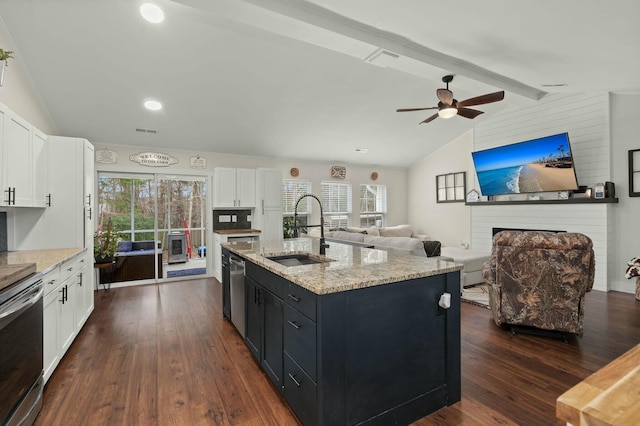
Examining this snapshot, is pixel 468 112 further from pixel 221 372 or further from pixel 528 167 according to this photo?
pixel 221 372

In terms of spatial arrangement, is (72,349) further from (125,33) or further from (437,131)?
(437,131)

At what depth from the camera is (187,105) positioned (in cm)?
458

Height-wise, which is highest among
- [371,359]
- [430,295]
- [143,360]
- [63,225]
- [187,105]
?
[187,105]

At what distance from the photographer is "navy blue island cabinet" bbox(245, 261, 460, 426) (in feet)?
5.41

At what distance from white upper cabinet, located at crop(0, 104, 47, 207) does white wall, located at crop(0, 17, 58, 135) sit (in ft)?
1.78

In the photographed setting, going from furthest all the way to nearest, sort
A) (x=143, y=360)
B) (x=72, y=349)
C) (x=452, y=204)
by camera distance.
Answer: (x=452, y=204) < (x=72, y=349) < (x=143, y=360)

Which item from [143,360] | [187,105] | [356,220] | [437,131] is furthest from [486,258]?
[187,105]

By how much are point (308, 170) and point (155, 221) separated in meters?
3.49

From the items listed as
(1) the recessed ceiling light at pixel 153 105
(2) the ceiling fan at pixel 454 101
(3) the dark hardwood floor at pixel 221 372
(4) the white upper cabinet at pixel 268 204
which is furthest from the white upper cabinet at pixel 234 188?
(2) the ceiling fan at pixel 454 101

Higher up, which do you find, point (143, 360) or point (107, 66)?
point (107, 66)

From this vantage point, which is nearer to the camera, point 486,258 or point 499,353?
point 499,353

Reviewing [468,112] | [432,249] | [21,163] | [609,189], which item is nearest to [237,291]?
[21,163]

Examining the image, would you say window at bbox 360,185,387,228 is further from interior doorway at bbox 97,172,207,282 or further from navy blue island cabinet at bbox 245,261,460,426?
navy blue island cabinet at bbox 245,261,460,426

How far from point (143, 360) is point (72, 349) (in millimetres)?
833
